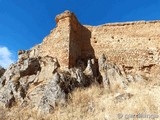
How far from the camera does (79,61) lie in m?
15.1

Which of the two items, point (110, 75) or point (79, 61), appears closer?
point (110, 75)

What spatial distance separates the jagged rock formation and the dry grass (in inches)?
34.5

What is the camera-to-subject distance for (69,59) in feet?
46.5

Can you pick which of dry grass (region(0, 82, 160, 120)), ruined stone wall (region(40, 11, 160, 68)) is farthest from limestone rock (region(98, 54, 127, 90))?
dry grass (region(0, 82, 160, 120))

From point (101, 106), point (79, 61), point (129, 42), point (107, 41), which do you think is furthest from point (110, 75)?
point (101, 106)

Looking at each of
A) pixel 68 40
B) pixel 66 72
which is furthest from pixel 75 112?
pixel 68 40

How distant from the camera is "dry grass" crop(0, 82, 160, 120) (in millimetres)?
8695

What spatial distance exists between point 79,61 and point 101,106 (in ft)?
18.0

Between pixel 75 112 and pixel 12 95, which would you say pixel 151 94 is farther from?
pixel 12 95

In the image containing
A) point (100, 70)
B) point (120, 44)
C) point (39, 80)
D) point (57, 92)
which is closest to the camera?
point (57, 92)

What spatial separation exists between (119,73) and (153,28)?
4.19m

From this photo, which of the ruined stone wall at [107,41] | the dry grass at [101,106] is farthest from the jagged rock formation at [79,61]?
the dry grass at [101,106]

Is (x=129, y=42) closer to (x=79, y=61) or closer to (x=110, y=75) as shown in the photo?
(x=110, y=75)

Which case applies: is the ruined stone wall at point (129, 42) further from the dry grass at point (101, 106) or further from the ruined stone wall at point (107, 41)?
the dry grass at point (101, 106)
